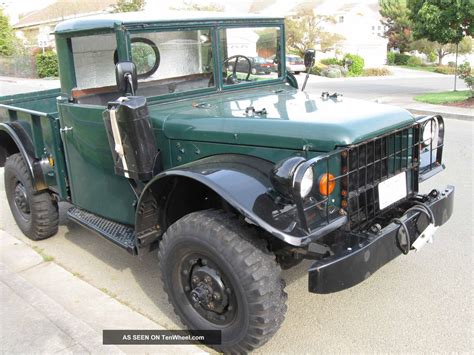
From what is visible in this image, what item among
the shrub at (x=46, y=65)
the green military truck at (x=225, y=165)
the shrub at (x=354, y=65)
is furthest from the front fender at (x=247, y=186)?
the shrub at (x=354, y=65)

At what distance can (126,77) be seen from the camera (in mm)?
3047

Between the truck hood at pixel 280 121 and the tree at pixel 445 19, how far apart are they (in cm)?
1260

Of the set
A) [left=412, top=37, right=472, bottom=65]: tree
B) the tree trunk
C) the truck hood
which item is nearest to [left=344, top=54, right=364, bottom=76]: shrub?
[left=412, top=37, right=472, bottom=65]: tree

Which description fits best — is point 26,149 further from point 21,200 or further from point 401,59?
point 401,59

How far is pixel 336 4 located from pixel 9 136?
6128cm

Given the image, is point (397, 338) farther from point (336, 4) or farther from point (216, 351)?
point (336, 4)

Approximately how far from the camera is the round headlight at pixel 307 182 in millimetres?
2520

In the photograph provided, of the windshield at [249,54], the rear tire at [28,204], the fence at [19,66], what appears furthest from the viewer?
the fence at [19,66]

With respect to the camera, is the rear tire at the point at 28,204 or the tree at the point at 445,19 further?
the tree at the point at 445,19

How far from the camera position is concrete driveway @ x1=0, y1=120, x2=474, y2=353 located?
3033 mm

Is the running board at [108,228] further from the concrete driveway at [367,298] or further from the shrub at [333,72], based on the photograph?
the shrub at [333,72]

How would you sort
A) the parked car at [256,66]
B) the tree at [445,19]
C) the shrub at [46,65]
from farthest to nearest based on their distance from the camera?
the shrub at [46,65] → the tree at [445,19] → the parked car at [256,66]

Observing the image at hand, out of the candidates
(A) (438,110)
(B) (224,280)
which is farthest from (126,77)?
(A) (438,110)

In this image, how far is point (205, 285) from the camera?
2889 mm
